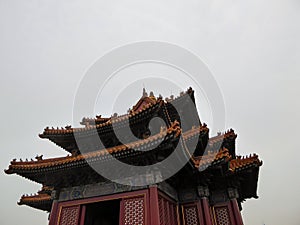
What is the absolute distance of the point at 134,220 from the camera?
321 inches

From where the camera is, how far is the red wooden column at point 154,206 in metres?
7.70

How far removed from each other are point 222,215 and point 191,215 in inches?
67.4

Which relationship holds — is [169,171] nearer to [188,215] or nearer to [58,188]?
[188,215]

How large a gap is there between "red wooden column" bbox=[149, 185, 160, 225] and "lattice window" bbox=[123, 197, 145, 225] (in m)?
0.39

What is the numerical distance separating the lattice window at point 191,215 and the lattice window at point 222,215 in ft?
4.67

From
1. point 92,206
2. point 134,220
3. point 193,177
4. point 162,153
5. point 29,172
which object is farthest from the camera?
point 92,206

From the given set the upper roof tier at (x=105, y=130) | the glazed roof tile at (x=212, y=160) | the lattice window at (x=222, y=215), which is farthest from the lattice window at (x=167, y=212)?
the upper roof tier at (x=105, y=130)

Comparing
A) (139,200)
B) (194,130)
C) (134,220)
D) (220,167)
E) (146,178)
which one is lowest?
(134,220)

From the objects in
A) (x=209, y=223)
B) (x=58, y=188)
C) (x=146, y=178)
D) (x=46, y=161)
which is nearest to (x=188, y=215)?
(x=209, y=223)

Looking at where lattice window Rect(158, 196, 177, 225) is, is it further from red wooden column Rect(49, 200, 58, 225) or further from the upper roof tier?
red wooden column Rect(49, 200, 58, 225)

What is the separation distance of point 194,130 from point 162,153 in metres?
2.60

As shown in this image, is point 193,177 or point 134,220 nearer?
point 134,220

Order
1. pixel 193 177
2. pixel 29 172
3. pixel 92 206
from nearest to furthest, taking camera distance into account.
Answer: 1. pixel 29 172
2. pixel 193 177
3. pixel 92 206

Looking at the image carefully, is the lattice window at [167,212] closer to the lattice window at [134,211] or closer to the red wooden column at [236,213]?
the lattice window at [134,211]
